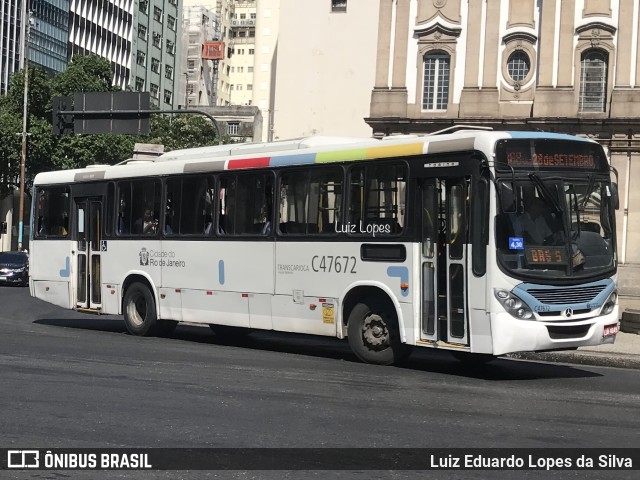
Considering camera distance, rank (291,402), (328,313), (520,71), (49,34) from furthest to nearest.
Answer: (49,34) → (520,71) → (328,313) → (291,402)

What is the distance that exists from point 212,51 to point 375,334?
13980 centimetres

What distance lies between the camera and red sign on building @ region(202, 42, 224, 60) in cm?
15200

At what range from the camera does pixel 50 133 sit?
72.1 meters

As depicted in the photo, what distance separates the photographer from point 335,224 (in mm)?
17688

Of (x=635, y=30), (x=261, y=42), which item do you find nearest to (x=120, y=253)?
(x=635, y=30)

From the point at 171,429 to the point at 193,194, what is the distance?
10.7 m

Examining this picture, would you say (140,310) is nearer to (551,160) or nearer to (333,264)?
(333,264)

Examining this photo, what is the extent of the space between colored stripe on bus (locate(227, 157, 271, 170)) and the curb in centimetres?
450

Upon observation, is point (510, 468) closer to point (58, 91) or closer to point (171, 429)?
point (171, 429)

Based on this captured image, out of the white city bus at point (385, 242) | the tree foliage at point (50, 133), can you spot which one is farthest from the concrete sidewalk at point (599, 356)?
the tree foliage at point (50, 133)

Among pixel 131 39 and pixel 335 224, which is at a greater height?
pixel 131 39

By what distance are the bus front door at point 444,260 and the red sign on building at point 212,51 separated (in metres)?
137

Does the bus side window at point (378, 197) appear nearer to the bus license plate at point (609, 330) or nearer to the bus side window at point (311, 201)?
the bus side window at point (311, 201)

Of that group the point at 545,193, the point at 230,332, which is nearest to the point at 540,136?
the point at 545,193
